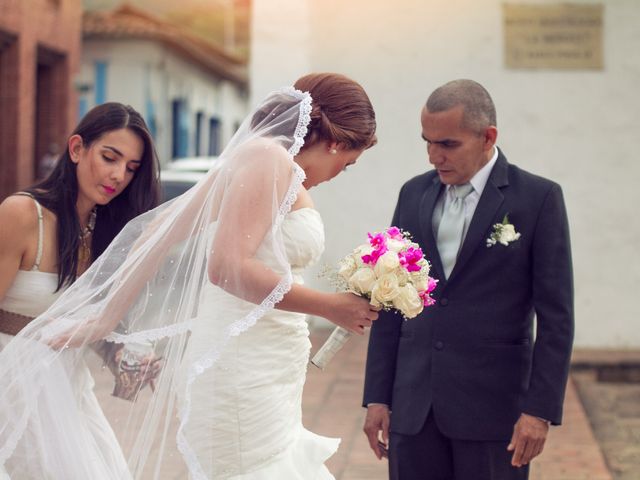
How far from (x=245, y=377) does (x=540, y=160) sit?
7679 millimetres

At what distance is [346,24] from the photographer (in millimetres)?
10875

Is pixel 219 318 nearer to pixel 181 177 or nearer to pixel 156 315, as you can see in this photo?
pixel 156 315

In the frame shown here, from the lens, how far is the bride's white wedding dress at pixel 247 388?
332 centimetres

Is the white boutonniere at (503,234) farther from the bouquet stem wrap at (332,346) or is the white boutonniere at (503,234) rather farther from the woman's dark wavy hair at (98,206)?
the woman's dark wavy hair at (98,206)

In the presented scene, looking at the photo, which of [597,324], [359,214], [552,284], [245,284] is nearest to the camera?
[245,284]

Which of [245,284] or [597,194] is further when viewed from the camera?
[597,194]

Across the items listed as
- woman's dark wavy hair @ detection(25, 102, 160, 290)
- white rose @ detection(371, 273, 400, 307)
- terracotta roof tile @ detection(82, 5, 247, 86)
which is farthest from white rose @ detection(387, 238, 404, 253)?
terracotta roof tile @ detection(82, 5, 247, 86)

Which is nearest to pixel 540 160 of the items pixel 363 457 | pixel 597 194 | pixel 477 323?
pixel 597 194

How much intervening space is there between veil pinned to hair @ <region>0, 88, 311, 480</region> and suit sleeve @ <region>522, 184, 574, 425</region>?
2.69ft

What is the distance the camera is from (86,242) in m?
3.79

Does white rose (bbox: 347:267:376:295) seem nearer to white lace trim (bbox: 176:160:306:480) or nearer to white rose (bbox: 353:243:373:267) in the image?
white rose (bbox: 353:243:373:267)

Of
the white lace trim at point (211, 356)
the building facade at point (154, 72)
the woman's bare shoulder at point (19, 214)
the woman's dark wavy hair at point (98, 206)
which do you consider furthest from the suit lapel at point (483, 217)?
the building facade at point (154, 72)

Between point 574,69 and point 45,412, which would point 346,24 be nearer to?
point 574,69

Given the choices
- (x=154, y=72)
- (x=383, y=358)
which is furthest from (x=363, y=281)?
(x=154, y=72)
